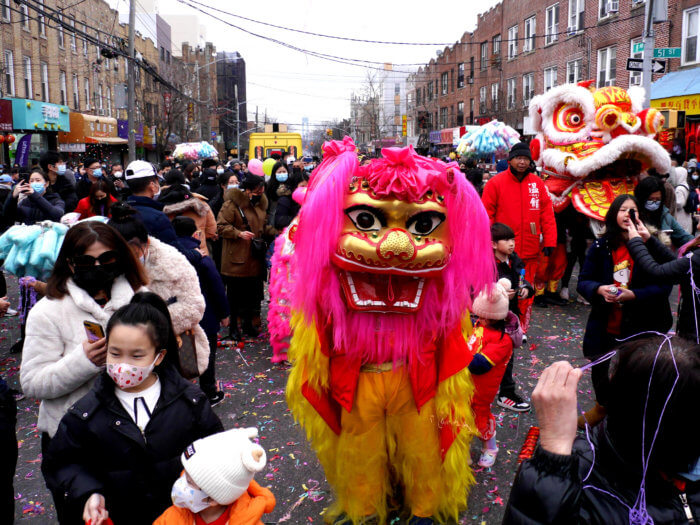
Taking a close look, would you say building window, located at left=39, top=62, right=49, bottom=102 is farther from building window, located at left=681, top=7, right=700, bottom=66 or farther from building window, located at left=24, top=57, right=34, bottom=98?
building window, located at left=681, top=7, right=700, bottom=66

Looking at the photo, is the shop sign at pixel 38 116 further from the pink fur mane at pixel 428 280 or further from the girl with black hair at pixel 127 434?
the girl with black hair at pixel 127 434

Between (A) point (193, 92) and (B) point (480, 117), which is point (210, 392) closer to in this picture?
(B) point (480, 117)

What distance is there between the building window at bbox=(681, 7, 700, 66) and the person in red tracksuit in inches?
531

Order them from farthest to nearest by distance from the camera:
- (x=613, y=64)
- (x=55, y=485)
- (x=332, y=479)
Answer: (x=613, y=64)
(x=332, y=479)
(x=55, y=485)

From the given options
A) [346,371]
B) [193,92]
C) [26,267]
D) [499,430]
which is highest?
[193,92]

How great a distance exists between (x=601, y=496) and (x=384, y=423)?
4.96 feet

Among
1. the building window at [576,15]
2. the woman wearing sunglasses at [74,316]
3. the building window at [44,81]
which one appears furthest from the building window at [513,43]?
the woman wearing sunglasses at [74,316]

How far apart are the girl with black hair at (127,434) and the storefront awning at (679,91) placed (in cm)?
1494

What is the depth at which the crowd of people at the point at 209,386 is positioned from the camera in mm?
1351

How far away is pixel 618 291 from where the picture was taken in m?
3.84

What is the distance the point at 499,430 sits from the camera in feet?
13.4

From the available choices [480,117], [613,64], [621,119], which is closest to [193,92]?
[480,117]

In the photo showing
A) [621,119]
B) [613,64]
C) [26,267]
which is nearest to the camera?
[26,267]

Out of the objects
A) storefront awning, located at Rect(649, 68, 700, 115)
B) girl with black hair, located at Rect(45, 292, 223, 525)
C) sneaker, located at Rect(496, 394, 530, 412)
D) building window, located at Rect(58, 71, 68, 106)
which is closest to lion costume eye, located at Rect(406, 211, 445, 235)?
girl with black hair, located at Rect(45, 292, 223, 525)
